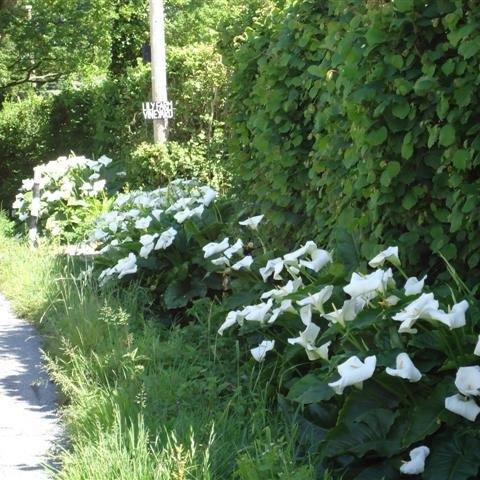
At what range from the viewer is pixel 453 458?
12.8 feet

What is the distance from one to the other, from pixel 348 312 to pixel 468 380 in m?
0.84

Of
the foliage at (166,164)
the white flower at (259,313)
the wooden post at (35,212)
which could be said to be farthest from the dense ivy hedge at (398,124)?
the foliage at (166,164)

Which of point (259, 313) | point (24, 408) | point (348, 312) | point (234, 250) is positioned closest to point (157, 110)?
point (234, 250)

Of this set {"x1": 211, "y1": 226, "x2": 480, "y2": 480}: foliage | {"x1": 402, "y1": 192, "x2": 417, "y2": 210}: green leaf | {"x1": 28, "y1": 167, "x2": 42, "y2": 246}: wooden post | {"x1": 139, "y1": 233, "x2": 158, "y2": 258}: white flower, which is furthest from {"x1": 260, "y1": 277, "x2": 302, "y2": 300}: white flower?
{"x1": 28, "y1": 167, "x2": 42, "y2": 246}: wooden post

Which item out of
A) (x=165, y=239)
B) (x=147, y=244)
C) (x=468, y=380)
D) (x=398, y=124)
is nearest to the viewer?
(x=468, y=380)

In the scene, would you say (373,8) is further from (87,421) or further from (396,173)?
(87,421)

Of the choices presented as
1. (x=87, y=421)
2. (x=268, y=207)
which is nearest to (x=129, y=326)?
(x=268, y=207)

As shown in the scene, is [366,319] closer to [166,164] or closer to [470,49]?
[470,49]

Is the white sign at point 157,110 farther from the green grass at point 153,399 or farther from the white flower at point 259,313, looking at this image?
the white flower at point 259,313

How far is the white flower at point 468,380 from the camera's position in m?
3.86

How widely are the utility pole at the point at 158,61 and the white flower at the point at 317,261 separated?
9879 mm

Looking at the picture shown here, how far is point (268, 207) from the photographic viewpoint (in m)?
7.50

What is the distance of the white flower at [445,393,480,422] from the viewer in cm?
387

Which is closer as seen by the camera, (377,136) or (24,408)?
(377,136)
